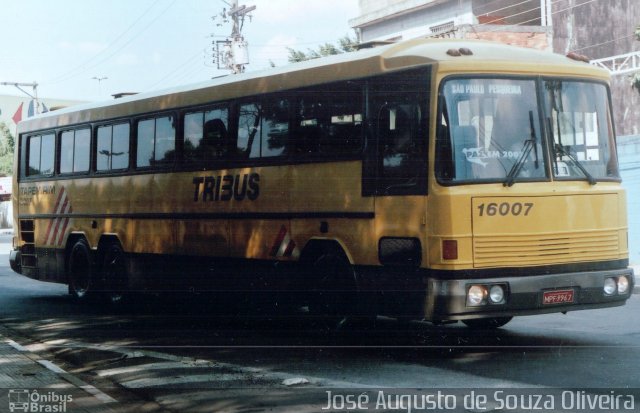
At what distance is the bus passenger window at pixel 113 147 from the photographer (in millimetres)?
15391

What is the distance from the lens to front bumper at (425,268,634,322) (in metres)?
9.24

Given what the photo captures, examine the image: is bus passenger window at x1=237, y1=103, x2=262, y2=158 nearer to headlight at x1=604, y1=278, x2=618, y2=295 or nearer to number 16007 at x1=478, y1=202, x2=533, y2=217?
number 16007 at x1=478, y1=202, x2=533, y2=217

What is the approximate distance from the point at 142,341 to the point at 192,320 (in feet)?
7.69

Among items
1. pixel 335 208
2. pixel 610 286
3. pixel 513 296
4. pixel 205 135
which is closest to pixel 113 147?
pixel 205 135

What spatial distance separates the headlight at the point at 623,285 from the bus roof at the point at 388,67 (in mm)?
2127

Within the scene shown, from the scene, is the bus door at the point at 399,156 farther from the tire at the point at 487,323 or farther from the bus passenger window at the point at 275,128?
the tire at the point at 487,323

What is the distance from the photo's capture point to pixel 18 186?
18.8 metres

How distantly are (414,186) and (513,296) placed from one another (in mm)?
1417

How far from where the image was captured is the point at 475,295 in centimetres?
929

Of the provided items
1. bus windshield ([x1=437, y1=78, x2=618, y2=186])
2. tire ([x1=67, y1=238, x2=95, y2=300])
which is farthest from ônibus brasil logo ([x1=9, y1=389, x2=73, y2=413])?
tire ([x1=67, y1=238, x2=95, y2=300])

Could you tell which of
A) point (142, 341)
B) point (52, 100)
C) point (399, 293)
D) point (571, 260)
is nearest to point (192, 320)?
Answer: point (142, 341)

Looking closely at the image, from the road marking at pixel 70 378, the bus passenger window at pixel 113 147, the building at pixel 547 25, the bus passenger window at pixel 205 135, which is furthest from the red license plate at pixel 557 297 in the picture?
the building at pixel 547 25

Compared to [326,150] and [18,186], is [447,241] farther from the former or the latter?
[18,186]

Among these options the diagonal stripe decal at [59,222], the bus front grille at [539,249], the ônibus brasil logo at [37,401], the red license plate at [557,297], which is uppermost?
the diagonal stripe decal at [59,222]
